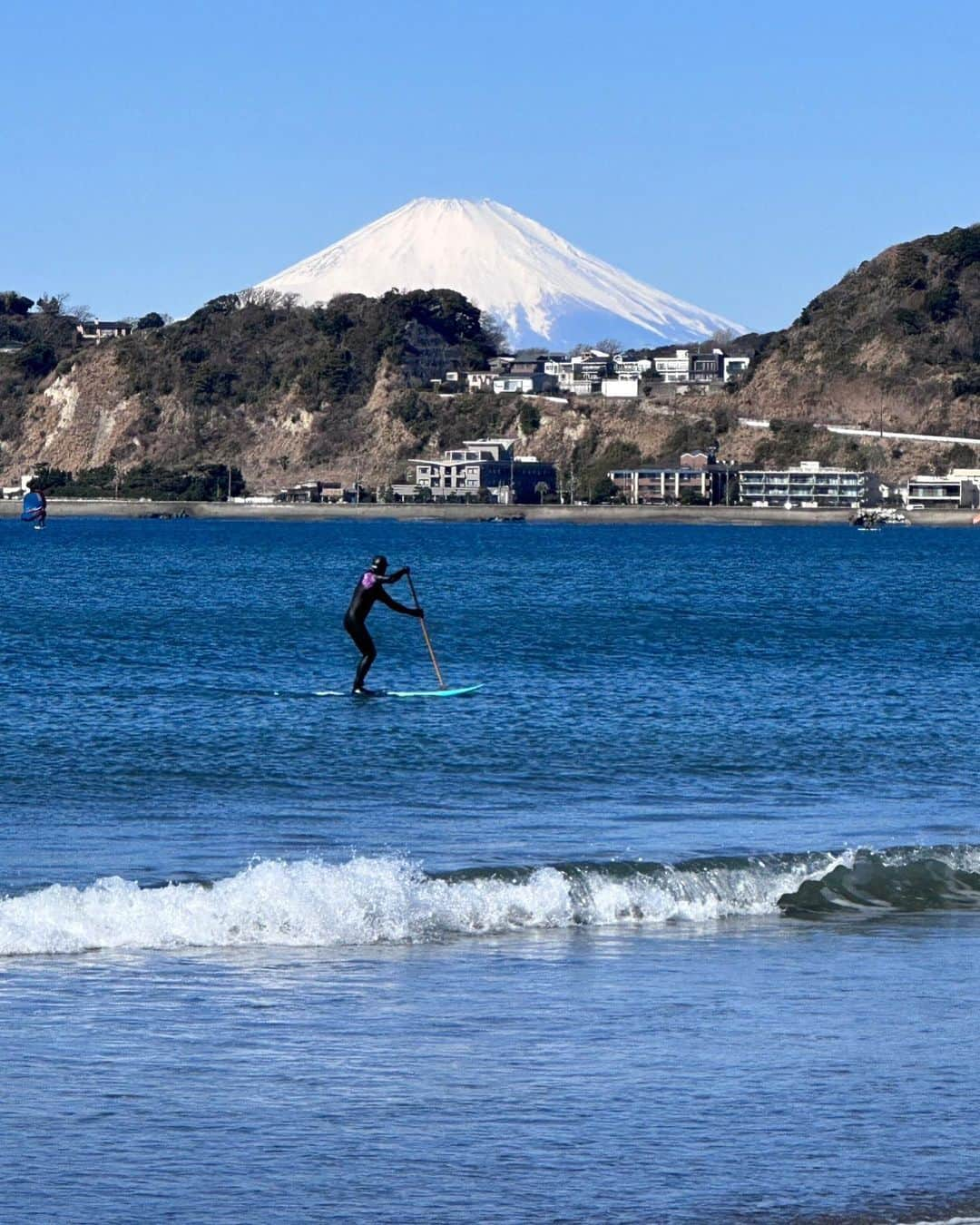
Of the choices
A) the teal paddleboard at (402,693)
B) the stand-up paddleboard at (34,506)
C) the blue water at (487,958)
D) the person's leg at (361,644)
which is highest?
the stand-up paddleboard at (34,506)

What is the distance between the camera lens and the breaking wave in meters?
12.4

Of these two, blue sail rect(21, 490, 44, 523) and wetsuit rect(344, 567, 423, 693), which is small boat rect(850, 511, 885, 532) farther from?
wetsuit rect(344, 567, 423, 693)

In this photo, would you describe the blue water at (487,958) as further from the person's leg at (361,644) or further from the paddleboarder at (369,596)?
the paddleboarder at (369,596)

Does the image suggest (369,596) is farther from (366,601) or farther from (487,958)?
(487,958)

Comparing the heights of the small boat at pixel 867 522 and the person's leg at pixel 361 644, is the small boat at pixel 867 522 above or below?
above

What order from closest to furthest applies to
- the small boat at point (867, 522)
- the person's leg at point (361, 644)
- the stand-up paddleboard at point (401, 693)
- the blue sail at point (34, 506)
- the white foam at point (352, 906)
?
the white foam at point (352, 906) → the person's leg at point (361, 644) → the stand-up paddleboard at point (401, 693) → the blue sail at point (34, 506) → the small boat at point (867, 522)

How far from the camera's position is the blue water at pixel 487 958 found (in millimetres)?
8227

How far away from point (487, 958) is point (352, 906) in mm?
1148

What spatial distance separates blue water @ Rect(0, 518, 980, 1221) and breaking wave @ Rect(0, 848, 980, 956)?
0.03 metres

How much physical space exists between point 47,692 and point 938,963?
2124 cm

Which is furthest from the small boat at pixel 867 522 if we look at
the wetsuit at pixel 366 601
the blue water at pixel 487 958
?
the wetsuit at pixel 366 601

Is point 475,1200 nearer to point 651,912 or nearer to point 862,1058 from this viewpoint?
point 862,1058

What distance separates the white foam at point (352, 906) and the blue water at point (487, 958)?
0.09 ft

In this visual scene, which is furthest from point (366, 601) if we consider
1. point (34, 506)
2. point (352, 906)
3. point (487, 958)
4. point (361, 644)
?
point (34, 506)
